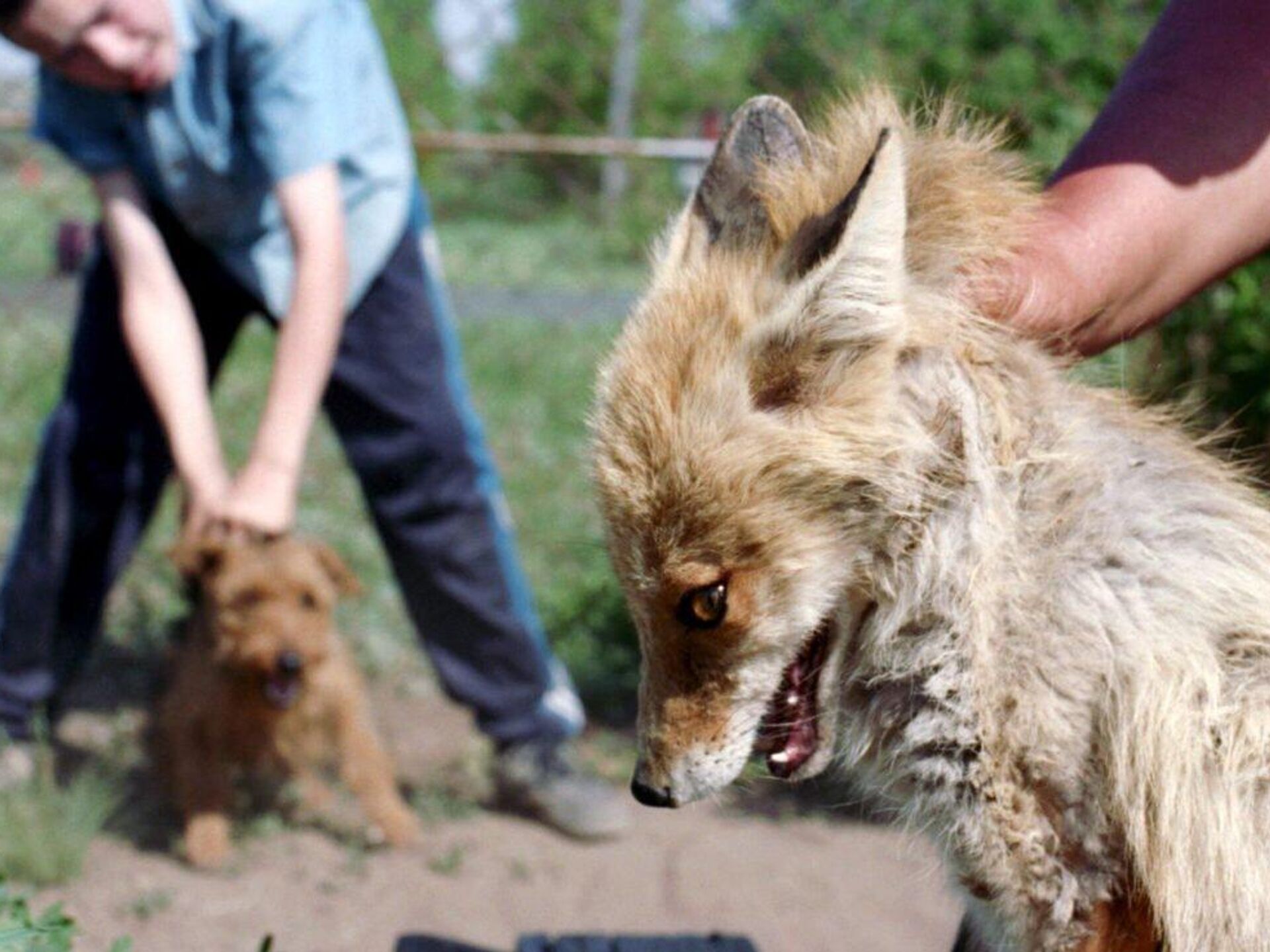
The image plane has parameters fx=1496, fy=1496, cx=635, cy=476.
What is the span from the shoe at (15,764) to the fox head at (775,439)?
323cm

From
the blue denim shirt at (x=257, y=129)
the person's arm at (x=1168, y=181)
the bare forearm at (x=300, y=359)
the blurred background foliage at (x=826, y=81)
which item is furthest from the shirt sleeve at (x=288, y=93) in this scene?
the person's arm at (x=1168, y=181)

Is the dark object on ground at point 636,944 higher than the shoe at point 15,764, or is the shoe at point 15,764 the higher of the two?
the dark object on ground at point 636,944

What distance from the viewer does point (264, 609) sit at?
16.5 feet

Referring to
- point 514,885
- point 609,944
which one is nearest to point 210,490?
point 514,885

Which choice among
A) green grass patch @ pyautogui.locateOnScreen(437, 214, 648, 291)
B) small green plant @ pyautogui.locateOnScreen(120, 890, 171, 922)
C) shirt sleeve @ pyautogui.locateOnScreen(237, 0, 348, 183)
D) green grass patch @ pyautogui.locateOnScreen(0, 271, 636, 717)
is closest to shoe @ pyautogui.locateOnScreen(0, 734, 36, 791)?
small green plant @ pyautogui.locateOnScreen(120, 890, 171, 922)

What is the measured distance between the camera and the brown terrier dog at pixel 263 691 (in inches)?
194

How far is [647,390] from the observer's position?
2096 mm

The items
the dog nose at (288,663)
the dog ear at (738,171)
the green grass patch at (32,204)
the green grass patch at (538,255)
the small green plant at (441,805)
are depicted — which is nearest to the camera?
the dog ear at (738,171)

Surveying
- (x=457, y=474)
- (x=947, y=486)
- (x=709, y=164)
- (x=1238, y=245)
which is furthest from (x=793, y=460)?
(x=457, y=474)

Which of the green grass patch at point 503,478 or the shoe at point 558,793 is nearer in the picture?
the shoe at point 558,793

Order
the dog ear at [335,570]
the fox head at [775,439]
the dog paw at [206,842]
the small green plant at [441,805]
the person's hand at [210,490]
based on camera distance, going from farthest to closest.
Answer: the dog ear at [335,570] < the small green plant at [441,805] < the dog paw at [206,842] < the person's hand at [210,490] < the fox head at [775,439]

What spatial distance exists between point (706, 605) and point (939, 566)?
327mm

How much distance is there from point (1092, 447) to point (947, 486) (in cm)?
23

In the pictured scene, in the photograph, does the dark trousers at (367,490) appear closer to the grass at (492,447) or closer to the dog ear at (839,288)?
the grass at (492,447)
